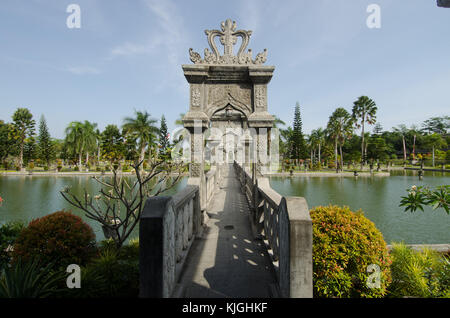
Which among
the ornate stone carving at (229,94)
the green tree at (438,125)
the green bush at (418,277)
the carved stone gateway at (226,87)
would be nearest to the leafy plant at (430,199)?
the green bush at (418,277)

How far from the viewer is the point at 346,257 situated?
3225 millimetres

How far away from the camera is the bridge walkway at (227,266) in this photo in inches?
117

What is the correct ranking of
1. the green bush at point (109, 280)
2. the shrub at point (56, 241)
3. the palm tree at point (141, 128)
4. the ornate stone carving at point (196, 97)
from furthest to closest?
the palm tree at point (141, 128) → the ornate stone carving at point (196, 97) → the shrub at point (56, 241) → the green bush at point (109, 280)

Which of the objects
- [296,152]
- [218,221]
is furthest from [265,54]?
[296,152]

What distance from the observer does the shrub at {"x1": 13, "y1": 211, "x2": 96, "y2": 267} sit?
3.82m

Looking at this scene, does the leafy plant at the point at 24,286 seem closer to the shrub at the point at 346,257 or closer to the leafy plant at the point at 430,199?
the shrub at the point at 346,257

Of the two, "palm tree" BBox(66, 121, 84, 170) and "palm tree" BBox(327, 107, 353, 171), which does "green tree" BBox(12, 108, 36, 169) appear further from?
"palm tree" BBox(327, 107, 353, 171)

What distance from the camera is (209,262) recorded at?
12.4ft

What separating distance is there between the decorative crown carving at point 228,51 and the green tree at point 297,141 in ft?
129

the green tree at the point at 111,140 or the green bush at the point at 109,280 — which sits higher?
the green tree at the point at 111,140

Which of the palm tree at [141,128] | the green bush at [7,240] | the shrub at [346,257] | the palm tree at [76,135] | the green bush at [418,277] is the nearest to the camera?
the shrub at [346,257]

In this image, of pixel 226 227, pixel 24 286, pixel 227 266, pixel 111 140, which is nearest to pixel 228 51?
pixel 226 227

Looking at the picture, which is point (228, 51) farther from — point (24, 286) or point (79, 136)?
point (79, 136)
